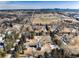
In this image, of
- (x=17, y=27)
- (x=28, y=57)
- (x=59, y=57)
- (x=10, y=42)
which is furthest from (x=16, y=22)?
(x=59, y=57)

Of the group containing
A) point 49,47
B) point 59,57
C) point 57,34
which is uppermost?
point 57,34

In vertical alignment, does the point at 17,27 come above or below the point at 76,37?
above

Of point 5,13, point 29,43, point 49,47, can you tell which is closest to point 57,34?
point 49,47

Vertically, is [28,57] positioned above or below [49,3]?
below

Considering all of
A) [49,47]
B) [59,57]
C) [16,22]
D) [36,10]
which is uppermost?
[36,10]

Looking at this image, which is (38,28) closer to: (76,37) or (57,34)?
(57,34)

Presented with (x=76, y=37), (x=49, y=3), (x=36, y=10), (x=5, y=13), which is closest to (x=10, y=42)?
(x=5, y=13)

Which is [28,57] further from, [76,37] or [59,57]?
[76,37]
